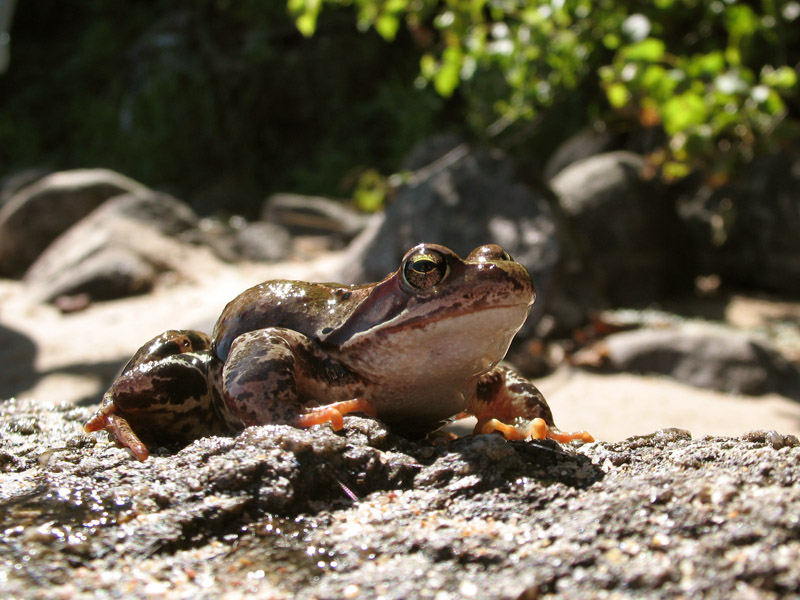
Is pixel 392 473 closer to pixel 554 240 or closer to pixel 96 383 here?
pixel 96 383

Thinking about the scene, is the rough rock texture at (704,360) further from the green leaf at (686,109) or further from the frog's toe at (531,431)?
the frog's toe at (531,431)

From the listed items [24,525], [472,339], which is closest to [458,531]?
[472,339]

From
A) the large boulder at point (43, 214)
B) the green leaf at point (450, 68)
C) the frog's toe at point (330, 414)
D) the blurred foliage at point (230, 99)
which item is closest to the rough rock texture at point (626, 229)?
the blurred foliage at point (230, 99)

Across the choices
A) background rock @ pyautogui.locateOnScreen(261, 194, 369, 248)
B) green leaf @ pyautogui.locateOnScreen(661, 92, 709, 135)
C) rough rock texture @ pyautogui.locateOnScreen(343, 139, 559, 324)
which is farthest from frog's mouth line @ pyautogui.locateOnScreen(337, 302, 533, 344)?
background rock @ pyautogui.locateOnScreen(261, 194, 369, 248)

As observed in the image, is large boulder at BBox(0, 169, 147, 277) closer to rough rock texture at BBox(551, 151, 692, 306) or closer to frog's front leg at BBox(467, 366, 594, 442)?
rough rock texture at BBox(551, 151, 692, 306)

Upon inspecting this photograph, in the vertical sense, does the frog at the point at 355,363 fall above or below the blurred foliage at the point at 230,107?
below
